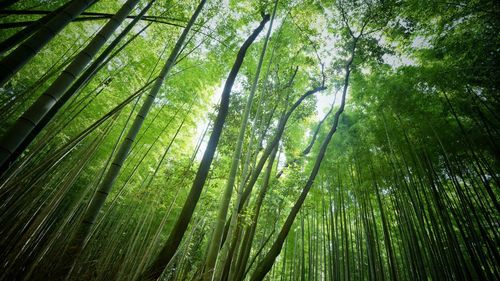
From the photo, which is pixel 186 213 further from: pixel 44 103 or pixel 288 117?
pixel 288 117

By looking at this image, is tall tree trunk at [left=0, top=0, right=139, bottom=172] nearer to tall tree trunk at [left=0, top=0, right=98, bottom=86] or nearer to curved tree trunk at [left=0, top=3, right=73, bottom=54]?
tall tree trunk at [left=0, top=0, right=98, bottom=86]

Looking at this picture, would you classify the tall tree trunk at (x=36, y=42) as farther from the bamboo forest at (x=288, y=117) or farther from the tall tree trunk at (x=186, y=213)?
the tall tree trunk at (x=186, y=213)

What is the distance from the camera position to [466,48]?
3822 mm

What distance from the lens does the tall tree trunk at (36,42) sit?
3.29 feet

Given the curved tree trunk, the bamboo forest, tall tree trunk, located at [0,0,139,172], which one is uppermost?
the bamboo forest

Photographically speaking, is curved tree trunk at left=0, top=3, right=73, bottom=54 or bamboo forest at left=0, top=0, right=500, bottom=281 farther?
bamboo forest at left=0, top=0, right=500, bottom=281

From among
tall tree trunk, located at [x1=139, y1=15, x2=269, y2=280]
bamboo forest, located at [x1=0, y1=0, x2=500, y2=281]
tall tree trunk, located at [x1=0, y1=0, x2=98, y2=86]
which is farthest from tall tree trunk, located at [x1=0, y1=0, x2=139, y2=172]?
tall tree trunk, located at [x1=139, y1=15, x2=269, y2=280]

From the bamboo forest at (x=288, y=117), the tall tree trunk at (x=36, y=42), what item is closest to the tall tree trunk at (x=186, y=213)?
the bamboo forest at (x=288, y=117)

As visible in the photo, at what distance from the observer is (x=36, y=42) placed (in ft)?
3.71

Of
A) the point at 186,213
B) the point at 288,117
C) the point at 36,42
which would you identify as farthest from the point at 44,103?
the point at 288,117

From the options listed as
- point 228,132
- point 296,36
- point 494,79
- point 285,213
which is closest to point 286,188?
point 228,132

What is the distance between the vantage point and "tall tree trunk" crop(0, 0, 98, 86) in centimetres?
100

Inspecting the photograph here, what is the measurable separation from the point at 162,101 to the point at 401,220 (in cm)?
571

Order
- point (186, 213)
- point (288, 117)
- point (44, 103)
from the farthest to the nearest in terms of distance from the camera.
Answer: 1. point (288, 117)
2. point (186, 213)
3. point (44, 103)
